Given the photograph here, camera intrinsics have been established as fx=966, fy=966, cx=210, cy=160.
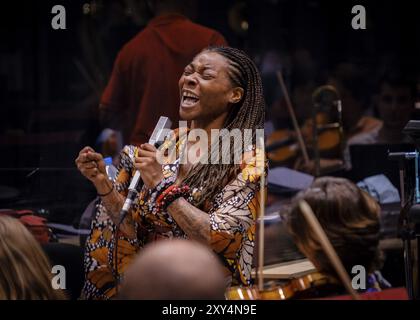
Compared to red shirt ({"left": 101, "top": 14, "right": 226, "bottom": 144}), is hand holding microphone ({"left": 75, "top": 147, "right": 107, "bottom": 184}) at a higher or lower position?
lower

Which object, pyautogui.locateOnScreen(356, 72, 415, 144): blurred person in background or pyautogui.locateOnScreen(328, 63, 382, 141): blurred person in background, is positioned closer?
pyautogui.locateOnScreen(356, 72, 415, 144): blurred person in background

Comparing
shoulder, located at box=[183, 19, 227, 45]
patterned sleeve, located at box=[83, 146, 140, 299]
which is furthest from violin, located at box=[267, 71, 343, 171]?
patterned sleeve, located at box=[83, 146, 140, 299]

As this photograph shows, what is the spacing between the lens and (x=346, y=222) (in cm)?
445

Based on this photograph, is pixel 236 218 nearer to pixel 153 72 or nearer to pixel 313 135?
pixel 153 72

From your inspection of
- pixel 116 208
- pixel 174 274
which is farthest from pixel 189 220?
pixel 174 274

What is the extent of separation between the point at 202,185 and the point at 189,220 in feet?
0.83

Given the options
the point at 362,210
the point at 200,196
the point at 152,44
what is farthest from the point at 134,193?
the point at 152,44

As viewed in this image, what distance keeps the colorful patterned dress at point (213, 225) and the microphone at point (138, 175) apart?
7 centimetres

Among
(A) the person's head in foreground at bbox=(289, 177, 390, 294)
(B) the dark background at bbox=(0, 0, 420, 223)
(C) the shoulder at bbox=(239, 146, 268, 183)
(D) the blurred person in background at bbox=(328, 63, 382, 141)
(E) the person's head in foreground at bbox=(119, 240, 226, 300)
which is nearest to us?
(E) the person's head in foreground at bbox=(119, 240, 226, 300)

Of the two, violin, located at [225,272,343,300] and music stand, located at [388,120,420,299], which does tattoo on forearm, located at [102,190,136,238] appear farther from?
music stand, located at [388,120,420,299]

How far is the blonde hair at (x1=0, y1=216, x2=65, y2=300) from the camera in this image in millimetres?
3281

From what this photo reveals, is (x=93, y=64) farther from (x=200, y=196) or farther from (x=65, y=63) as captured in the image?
(x=200, y=196)

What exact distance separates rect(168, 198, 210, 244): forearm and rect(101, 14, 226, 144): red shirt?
2.08m

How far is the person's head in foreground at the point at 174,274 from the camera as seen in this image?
2180mm
